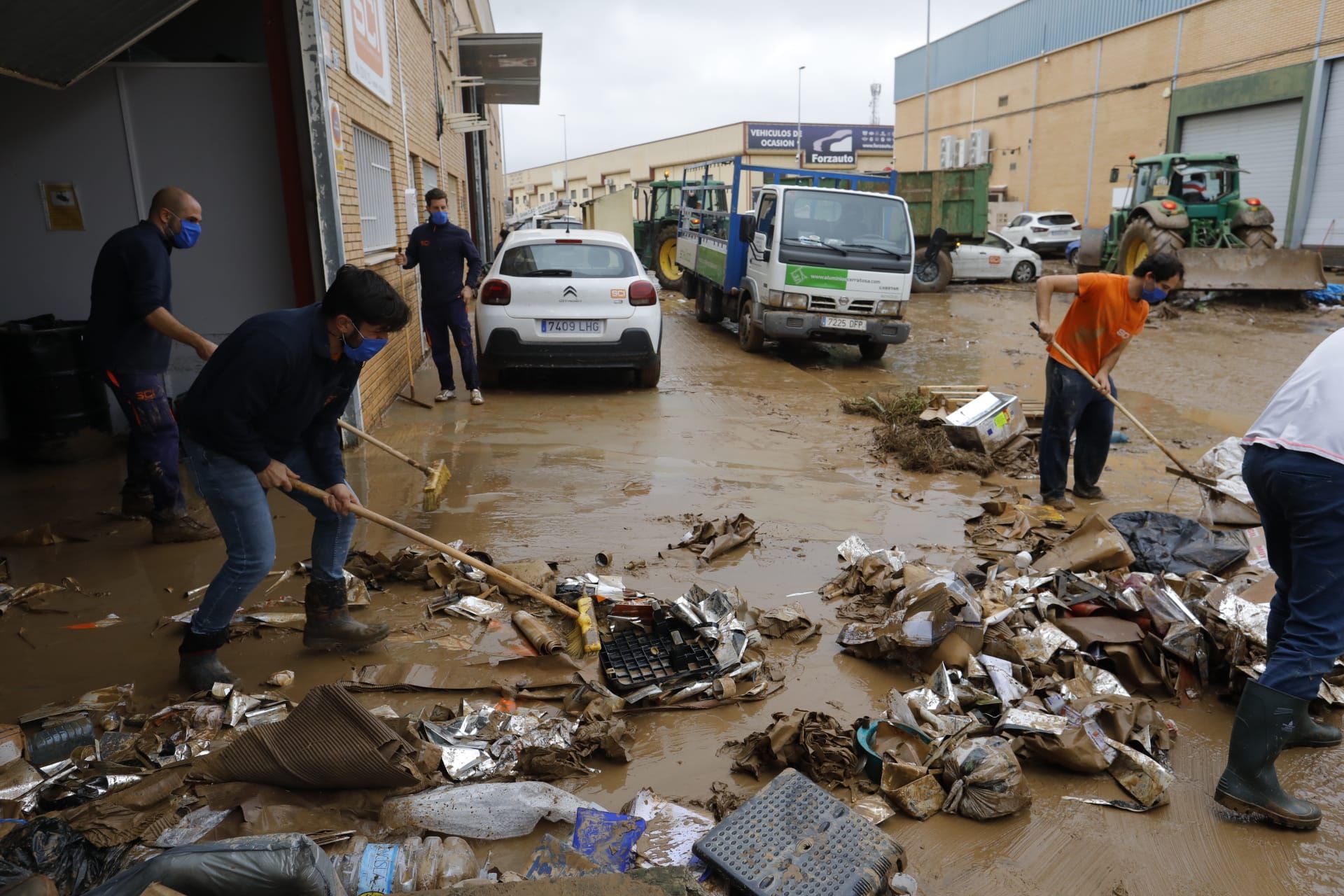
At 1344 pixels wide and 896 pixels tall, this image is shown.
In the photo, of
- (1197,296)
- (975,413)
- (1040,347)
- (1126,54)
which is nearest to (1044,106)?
(1126,54)

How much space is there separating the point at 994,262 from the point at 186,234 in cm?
1962

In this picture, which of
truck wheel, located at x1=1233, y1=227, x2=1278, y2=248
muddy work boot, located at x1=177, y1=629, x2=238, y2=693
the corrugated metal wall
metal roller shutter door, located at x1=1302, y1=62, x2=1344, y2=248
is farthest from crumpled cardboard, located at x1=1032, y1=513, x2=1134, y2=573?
the corrugated metal wall

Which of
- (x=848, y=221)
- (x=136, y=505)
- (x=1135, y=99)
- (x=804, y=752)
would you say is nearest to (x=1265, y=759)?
(x=804, y=752)

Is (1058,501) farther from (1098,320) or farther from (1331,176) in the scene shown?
(1331,176)

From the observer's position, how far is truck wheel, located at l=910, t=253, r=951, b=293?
19562 mm

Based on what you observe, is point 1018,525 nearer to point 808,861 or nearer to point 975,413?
point 975,413

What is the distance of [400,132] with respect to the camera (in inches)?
401

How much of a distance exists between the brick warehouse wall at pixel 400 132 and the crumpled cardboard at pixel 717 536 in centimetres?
323

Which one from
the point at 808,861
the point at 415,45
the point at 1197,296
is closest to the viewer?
the point at 808,861

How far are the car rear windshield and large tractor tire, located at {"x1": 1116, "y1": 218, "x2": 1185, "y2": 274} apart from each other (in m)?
11.1

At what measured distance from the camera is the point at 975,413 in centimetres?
716

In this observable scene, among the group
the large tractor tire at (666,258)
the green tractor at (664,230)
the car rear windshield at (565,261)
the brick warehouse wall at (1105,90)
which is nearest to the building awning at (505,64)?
the green tractor at (664,230)

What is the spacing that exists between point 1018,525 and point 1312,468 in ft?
8.87

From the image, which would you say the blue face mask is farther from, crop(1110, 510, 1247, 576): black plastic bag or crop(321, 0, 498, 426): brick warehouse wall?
crop(1110, 510, 1247, 576): black plastic bag
